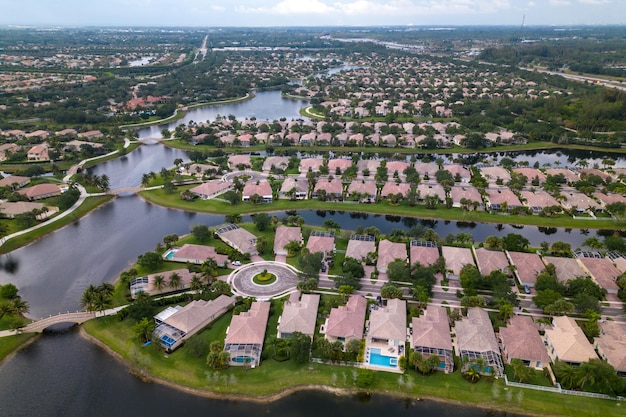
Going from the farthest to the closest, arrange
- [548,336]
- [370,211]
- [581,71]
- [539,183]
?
Result: 1. [581,71]
2. [539,183]
3. [370,211]
4. [548,336]

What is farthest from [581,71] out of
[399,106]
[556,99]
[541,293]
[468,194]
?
→ [541,293]

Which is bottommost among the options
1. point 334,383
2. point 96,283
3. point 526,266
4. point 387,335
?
point 96,283

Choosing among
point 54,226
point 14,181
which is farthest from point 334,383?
point 14,181

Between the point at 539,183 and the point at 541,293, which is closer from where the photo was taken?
the point at 541,293

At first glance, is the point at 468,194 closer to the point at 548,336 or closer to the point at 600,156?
the point at 548,336

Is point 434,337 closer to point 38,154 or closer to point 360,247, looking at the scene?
point 360,247

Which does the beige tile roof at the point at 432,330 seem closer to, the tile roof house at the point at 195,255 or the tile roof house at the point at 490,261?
the tile roof house at the point at 490,261
